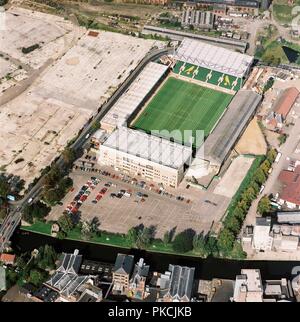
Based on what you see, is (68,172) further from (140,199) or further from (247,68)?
(247,68)

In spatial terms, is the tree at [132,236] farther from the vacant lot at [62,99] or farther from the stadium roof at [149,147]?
the vacant lot at [62,99]

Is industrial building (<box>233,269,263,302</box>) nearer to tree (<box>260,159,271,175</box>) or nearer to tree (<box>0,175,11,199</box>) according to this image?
tree (<box>260,159,271,175</box>)

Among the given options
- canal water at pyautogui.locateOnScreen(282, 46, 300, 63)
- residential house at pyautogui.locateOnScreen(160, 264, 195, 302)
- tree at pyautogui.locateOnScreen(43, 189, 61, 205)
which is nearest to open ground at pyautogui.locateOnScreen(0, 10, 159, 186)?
tree at pyautogui.locateOnScreen(43, 189, 61, 205)

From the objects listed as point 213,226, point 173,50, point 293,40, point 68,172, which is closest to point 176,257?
point 213,226

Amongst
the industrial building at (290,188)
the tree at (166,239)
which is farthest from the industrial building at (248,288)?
the industrial building at (290,188)

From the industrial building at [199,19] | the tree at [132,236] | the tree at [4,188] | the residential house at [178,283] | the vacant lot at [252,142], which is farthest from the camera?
the industrial building at [199,19]

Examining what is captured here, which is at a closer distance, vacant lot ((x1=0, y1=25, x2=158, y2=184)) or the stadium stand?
vacant lot ((x1=0, y1=25, x2=158, y2=184))
